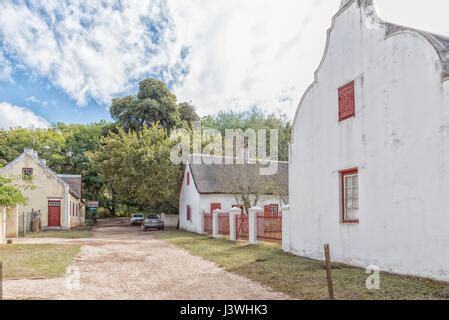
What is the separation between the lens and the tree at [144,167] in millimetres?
32781

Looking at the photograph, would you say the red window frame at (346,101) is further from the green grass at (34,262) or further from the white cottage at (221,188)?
the white cottage at (221,188)

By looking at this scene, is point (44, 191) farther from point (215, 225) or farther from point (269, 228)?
point (269, 228)

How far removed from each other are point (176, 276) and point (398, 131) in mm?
6712

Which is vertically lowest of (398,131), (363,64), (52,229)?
(52,229)

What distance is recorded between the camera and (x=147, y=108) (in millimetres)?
45844

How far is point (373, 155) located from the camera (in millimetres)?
11586

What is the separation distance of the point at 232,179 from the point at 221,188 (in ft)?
4.09

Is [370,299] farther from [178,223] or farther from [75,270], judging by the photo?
[178,223]

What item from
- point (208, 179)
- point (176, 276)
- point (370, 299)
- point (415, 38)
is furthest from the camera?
point (208, 179)

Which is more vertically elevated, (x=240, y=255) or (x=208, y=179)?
(x=208, y=179)

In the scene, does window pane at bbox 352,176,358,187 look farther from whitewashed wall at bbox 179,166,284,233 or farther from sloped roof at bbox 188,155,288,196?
whitewashed wall at bbox 179,166,284,233

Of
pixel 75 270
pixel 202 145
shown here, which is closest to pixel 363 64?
pixel 75 270

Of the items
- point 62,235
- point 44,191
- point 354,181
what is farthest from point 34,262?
point 44,191

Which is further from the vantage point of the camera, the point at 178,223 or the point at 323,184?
the point at 178,223
